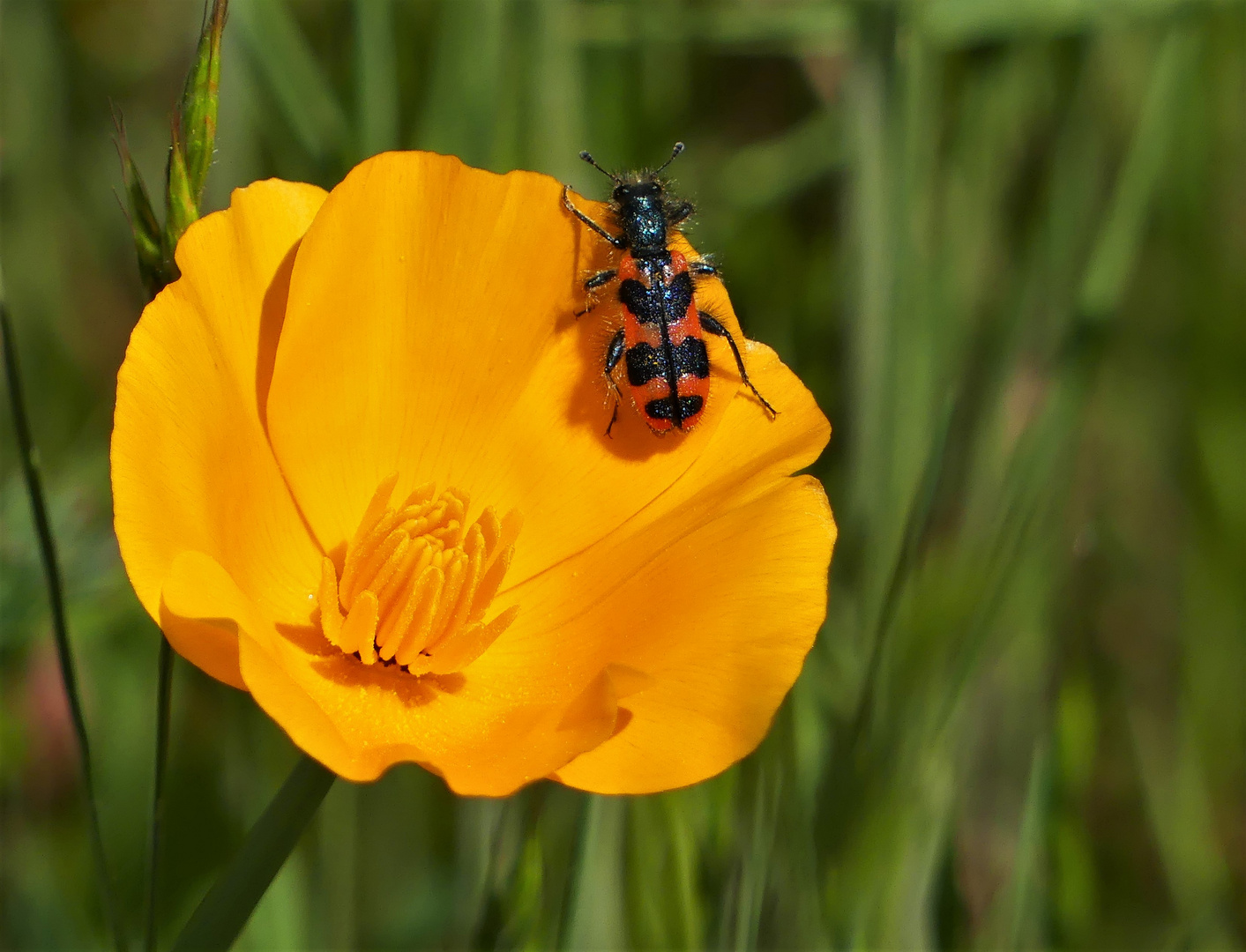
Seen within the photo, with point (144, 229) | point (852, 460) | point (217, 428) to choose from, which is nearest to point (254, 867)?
point (217, 428)

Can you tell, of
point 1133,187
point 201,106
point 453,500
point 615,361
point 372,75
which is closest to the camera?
point 201,106

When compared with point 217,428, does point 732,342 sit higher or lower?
higher

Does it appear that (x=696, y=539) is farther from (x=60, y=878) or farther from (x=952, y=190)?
(x=952, y=190)

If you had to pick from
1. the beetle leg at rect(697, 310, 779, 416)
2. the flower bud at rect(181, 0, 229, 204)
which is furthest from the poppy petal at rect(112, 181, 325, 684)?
the beetle leg at rect(697, 310, 779, 416)

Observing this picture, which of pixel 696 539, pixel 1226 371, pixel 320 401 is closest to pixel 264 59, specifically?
pixel 320 401

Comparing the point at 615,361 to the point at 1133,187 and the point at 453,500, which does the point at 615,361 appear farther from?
the point at 1133,187

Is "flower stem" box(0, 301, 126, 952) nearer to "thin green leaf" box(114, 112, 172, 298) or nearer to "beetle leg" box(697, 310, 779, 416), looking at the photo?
"thin green leaf" box(114, 112, 172, 298)
